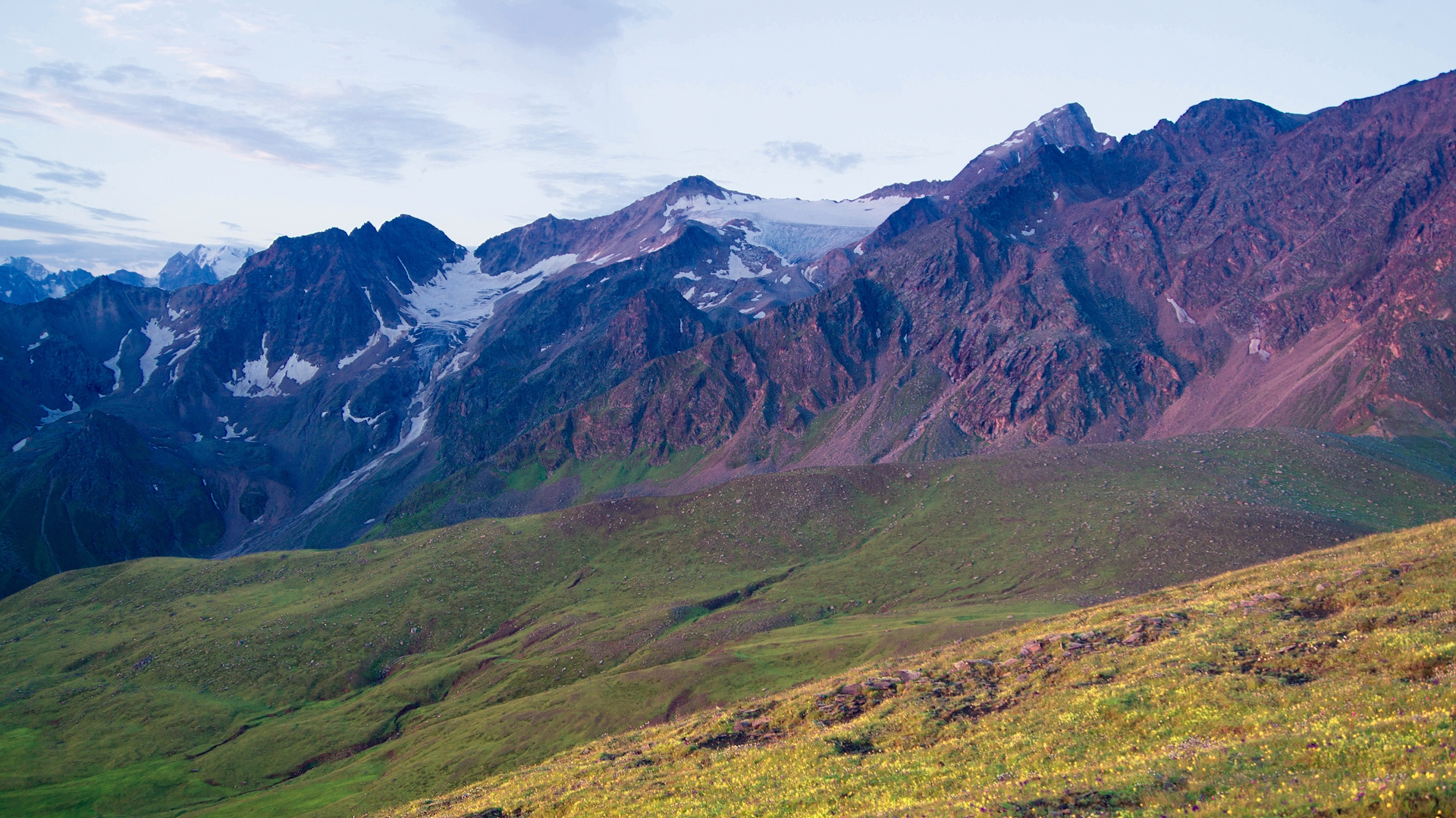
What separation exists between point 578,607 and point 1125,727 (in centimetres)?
12199

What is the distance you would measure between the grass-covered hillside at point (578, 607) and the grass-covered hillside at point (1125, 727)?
31928mm

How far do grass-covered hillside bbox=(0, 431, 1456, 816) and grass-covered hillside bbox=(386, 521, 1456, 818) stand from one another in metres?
31.9

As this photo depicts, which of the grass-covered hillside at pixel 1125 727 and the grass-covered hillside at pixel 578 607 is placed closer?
the grass-covered hillside at pixel 1125 727

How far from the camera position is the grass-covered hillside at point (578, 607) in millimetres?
91875

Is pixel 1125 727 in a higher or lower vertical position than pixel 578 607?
higher

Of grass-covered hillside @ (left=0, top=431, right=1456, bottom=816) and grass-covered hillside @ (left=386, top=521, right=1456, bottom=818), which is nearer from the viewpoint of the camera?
grass-covered hillside @ (left=386, top=521, right=1456, bottom=818)

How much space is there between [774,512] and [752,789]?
142311 millimetres

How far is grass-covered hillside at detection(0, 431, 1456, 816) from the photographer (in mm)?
91875

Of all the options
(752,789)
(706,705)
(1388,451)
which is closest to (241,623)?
(706,705)

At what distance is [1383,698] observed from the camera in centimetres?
2542

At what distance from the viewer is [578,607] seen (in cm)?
14275

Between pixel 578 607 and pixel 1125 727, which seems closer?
pixel 1125 727

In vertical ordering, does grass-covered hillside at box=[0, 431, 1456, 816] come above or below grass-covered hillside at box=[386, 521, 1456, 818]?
below

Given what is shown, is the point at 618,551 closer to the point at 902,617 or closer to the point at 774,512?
the point at 774,512
